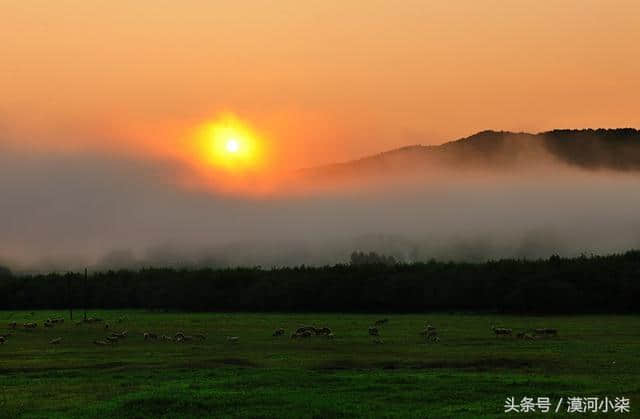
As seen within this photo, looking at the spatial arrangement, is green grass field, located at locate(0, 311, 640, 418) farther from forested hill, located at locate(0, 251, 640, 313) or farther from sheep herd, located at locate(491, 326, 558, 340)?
forested hill, located at locate(0, 251, 640, 313)

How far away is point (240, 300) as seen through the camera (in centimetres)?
16612

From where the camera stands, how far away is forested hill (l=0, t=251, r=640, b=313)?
134500mm

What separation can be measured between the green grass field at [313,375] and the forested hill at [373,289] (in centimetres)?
5717

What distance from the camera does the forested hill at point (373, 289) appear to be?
441ft

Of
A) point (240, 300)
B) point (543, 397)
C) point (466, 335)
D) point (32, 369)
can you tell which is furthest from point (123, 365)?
point (240, 300)

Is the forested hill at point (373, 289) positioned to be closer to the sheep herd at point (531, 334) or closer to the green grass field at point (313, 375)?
the sheep herd at point (531, 334)

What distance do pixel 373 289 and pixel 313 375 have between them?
10931cm

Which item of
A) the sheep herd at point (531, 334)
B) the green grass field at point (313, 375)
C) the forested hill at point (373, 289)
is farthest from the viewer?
the forested hill at point (373, 289)

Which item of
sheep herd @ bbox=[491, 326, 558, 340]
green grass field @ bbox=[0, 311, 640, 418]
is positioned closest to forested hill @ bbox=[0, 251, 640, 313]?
sheep herd @ bbox=[491, 326, 558, 340]

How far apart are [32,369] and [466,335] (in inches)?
1563

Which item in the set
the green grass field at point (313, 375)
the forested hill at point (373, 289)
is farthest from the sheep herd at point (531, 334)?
the forested hill at point (373, 289)

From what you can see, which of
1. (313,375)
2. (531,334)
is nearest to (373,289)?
(531,334)

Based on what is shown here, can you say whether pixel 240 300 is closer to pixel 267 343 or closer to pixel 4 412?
pixel 267 343

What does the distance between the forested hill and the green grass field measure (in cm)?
5717
